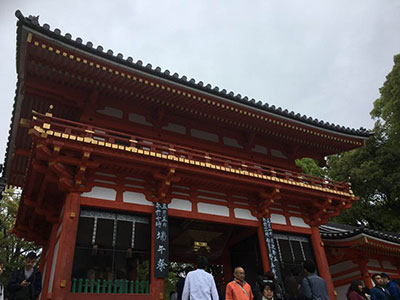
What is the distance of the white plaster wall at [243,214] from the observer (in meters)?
11.0

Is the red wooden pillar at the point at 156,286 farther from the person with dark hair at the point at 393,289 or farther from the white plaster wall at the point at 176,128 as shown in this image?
the person with dark hair at the point at 393,289

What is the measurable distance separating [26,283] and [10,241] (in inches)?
846

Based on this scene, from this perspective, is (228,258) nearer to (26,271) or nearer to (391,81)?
(26,271)

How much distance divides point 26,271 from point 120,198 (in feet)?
11.2

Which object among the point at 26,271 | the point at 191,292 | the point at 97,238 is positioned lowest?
the point at 191,292

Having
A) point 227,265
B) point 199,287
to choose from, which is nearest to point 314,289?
point 199,287

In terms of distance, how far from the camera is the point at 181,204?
10.1 m

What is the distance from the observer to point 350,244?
13148mm

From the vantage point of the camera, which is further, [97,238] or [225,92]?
[225,92]

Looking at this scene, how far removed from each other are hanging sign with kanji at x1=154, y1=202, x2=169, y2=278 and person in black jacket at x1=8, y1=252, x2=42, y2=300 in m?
3.15

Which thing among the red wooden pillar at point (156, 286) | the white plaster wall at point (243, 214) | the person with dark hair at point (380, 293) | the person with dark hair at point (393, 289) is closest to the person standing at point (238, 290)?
the person with dark hair at point (380, 293)

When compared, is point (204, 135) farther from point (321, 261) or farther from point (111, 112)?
point (321, 261)

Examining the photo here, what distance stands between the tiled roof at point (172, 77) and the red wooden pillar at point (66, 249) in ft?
13.3

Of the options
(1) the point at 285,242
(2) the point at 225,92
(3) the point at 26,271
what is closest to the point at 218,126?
(2) the point at 225,92
